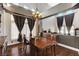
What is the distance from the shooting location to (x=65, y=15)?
2.47 m

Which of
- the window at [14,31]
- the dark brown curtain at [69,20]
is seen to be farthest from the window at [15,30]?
the dark brown curtain at [69,20]

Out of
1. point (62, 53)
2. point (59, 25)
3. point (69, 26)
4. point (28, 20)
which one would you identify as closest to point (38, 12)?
point (28, 20)

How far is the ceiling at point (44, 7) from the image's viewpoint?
2.47 m

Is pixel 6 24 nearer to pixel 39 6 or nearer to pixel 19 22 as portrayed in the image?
pixel 19 22

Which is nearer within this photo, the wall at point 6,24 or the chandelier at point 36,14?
the wall at point 6,24

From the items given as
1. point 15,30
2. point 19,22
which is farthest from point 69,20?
point 15,30

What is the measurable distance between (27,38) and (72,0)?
125 centimetres

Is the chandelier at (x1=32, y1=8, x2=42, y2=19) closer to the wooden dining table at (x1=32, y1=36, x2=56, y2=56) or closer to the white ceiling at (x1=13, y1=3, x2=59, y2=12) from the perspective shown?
the white ceiling at (x1=13, y1=3, x2=59, y2=12)

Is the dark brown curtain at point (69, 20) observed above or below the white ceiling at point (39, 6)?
below

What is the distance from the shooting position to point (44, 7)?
2.51 m

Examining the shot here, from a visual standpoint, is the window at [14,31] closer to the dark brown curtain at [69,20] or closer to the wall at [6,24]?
the wall at [6,24]

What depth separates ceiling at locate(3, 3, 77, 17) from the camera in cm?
247

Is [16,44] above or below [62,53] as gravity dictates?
above

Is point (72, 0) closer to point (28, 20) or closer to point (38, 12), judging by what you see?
point (38, 12)
